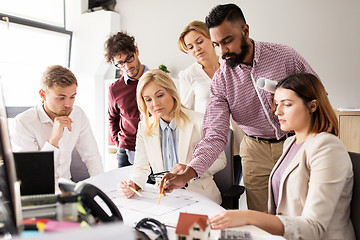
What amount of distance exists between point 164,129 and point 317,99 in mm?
883

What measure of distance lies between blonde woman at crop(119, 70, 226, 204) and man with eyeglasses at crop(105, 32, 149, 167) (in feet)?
1.79

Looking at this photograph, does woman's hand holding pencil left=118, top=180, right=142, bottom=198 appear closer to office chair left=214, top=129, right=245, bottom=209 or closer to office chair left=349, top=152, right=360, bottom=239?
office chair left=214, top=129, right=245, bottom=209

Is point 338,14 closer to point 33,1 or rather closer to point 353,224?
point 353,224

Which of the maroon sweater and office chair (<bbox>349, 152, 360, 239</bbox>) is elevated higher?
the maroon sweater

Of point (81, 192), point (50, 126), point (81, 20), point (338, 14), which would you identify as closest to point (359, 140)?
Result: point (338, 14)

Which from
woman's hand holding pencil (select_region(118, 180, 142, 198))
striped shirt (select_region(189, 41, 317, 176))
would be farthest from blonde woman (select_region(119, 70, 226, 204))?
woman's hand holding pencil (select_region(118, 180, 142, 198))

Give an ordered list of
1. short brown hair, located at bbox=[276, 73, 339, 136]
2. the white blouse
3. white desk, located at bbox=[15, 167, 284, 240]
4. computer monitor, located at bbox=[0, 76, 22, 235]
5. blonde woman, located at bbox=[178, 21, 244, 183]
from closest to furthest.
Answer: white desk, located at bbox=[15, 167, 284, 240] → computer monitor, located at bbox=[0, 76, 22, 235] → short brown hair, located at bbox=[276, 73, 339, 136] → blonde woman, located at bbox=[178, 21, 244, 183] → the white blouse

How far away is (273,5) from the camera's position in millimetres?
3572

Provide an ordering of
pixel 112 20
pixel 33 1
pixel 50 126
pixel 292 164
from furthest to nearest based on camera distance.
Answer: pixel 112 20 < pixel 33 1 < pixel 50 126 < pixel 292 164

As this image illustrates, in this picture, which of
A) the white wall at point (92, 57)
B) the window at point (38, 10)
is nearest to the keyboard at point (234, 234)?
the white wall at point (92, 57)

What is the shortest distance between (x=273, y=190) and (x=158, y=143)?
69cm

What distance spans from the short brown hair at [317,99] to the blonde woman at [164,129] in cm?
61

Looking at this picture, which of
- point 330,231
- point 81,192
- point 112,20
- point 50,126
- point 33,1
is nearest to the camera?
point 81,192

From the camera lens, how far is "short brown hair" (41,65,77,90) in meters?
1.78
